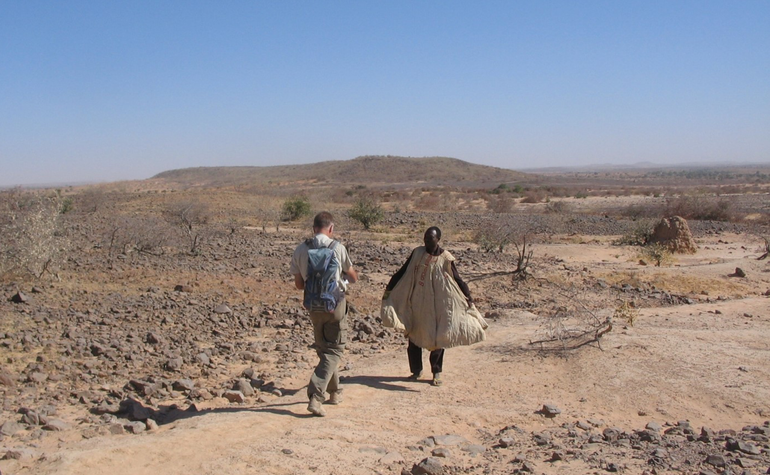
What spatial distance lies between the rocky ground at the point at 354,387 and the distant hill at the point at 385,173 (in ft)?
226

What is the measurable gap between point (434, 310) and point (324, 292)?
1403 millimetres

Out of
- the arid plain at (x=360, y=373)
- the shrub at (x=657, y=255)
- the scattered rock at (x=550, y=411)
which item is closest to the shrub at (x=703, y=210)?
the shrub at (x=657, y=255)

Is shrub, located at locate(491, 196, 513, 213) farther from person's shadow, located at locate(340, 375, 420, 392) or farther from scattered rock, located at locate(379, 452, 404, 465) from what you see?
scattered rock, located at locate(379, 452, 404, 465)

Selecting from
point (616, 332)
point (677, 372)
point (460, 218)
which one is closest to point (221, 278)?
point (616, 332)

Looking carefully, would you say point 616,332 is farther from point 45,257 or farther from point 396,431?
point 45,257

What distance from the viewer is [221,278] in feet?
36.4

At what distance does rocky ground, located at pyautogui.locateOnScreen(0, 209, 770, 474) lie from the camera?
4184 millimetres

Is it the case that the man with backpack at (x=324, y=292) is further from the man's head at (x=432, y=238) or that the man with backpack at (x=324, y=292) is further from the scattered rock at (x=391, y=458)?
the man's head at (x=432, y=238)

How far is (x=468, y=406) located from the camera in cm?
550

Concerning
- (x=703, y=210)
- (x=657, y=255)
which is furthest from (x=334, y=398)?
(x=703, y=210)

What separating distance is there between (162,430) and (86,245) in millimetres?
10713

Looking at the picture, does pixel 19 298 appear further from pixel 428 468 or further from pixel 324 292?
pixel 428 468

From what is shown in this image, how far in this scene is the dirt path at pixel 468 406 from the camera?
13.3 ft

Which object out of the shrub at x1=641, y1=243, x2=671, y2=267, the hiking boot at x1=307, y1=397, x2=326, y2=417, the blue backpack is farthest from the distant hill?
Answer: the hiking boot at x1=307, y1=397, x2=326, y2=417
